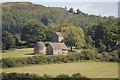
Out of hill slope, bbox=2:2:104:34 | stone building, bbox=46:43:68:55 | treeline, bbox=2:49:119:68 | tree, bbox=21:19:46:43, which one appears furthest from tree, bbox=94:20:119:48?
hill slope, bbox=2:2:104:34

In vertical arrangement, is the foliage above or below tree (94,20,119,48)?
below

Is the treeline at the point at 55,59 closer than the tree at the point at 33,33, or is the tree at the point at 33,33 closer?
the treeline at the point at 55,59

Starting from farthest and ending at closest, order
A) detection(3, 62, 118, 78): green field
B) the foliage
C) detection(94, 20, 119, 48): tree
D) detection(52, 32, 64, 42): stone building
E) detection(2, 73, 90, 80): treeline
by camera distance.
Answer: detection(52, 32, 64, 42): stone building → detection(94, 20, 119, 48): tree → the foliage → detection(3, 62, 118, 78): green field → detection(2, 73, 90, 80): treeline

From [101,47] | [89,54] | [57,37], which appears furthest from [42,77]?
[57,37]

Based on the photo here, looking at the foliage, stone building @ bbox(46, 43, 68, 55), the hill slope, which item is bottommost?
the foliage

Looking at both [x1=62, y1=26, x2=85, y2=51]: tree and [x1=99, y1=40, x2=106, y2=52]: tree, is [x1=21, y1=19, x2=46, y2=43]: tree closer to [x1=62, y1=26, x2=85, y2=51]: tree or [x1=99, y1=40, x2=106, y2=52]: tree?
[x1=62, y1=26, x2=85, y2=51]: tree

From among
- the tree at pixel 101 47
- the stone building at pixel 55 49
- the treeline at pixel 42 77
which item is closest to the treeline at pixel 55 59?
the tree at pixel 101 47

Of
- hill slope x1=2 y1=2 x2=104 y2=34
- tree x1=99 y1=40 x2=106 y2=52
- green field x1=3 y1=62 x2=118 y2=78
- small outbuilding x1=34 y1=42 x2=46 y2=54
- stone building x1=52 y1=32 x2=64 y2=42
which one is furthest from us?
hill slope x1=2 y1=2 x2=104 y2=34

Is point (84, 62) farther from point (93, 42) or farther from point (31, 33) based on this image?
point (31, 33)

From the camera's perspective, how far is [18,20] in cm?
10006

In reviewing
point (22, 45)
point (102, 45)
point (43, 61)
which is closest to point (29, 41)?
point (22, 45)

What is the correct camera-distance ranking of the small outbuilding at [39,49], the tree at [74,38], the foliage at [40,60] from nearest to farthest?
the foliage at [40,60] → the small outbuilding at [39,49] → the tree at [74,38]

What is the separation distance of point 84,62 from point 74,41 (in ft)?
39.5

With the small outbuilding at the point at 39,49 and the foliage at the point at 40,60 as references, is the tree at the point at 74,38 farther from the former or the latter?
the foliage at the point at 40,60
